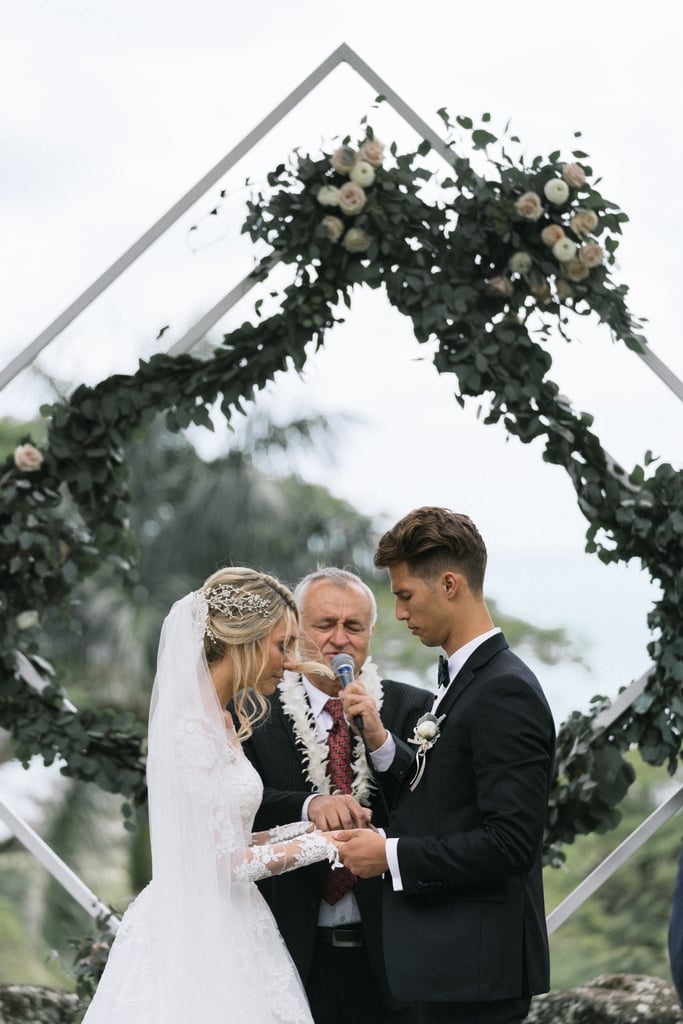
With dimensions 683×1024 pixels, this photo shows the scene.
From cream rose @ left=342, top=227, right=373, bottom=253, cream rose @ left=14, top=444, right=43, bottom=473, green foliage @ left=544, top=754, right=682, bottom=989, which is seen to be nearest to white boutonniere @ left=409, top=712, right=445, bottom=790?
cream rose @ left=342, top=227, right=373, bottom=253

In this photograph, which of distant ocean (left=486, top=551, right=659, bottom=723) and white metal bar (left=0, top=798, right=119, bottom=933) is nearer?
white metal bar (left=0, top=798, right=119, bottom=933)

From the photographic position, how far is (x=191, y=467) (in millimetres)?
24078

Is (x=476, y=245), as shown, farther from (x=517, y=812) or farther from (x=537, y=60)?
(x=537, y=60)

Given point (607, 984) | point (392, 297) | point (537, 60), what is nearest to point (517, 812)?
point (392, 297)

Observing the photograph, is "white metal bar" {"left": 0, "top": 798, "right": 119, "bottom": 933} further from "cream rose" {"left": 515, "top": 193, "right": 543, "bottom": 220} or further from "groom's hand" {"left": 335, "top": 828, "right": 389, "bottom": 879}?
"cream rose" {"left": 515, "top": 193, "right": 543, "bottom": 220}

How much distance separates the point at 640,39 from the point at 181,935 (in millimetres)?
23078

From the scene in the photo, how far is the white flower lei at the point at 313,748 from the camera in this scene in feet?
13.6

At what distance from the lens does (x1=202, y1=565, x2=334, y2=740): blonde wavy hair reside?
3535 mm

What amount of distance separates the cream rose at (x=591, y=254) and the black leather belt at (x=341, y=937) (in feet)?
8.84

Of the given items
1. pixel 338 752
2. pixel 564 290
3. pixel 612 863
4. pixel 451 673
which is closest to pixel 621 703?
pixel 612 863

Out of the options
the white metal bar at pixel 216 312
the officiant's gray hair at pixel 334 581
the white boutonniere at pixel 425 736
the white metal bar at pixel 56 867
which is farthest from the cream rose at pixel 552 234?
the white metal bar at pixel 56 867

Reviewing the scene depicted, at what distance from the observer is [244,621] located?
3.54m

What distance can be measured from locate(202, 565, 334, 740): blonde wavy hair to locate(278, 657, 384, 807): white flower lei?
612 mm

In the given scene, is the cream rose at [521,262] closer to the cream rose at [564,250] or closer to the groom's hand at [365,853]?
the cream rose at [564,250]
